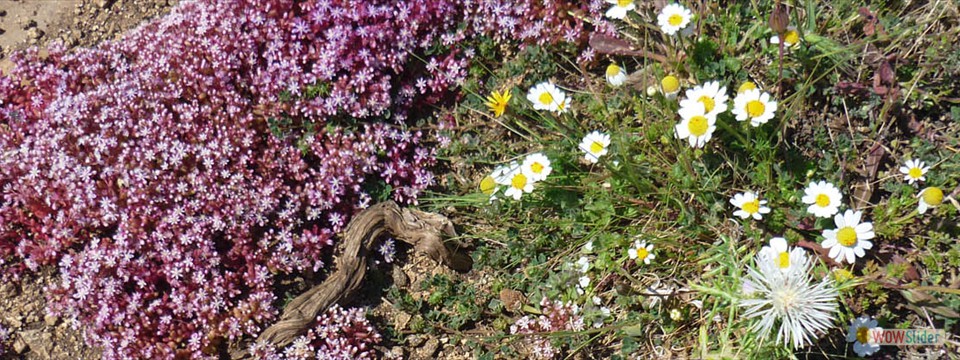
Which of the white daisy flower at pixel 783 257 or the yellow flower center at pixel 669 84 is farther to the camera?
the yellow flower center at pixel 669 84

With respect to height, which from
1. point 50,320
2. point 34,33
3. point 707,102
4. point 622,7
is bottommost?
point 50,320

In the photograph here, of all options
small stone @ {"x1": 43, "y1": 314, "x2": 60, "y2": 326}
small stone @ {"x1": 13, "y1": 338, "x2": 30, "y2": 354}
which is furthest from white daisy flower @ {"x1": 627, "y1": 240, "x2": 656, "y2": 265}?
small stone @ {"x1": 13, "y1": 338, "x2": 30, "y2": 354}

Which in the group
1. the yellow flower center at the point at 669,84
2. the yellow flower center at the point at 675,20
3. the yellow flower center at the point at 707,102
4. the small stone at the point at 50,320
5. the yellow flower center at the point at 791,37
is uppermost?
the yellow flower center at the point at 675,20

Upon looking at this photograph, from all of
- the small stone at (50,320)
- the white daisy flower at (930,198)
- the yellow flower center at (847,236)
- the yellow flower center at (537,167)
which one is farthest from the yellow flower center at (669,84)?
the small stone at (50,320)

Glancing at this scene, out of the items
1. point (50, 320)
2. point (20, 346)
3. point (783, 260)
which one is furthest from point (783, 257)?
point (20, 346)

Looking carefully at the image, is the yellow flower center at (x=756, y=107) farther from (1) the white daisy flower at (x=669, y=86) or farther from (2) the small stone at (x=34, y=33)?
(2) the small stone at (x=34, y=33)

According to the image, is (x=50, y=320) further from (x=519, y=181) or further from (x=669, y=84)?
(x=669, y=84)

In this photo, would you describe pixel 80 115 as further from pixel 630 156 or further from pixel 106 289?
pixel 630 156

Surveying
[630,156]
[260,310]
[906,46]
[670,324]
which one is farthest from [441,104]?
[906,46]

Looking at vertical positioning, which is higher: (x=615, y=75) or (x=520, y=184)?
(x=615, y=75)
